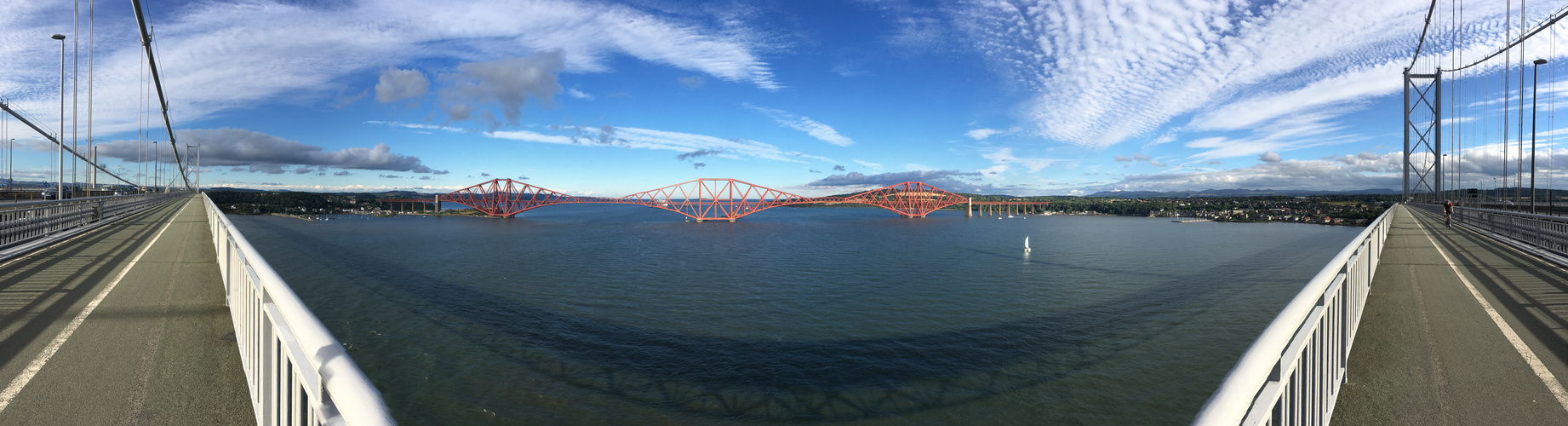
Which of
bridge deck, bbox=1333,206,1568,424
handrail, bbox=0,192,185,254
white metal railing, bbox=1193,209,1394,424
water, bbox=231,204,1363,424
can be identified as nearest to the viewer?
white metal railing, bbox=1193,209,1394,424

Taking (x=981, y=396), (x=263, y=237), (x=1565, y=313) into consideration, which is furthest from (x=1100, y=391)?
(x=263, y=237)

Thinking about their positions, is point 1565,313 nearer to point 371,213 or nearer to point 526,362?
point 526,362

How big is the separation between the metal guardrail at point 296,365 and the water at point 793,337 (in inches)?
219

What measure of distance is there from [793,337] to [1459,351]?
399 inches

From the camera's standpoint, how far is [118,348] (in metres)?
4.40

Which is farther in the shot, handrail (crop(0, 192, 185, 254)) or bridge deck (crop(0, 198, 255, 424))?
handrail (crop(0, 192, 185, 254))

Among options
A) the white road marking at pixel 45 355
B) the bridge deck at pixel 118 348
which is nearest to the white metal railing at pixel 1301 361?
the bridge deck at pixel 118 348

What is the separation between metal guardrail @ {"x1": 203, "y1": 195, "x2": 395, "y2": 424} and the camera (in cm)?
132

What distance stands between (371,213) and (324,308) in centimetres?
11460

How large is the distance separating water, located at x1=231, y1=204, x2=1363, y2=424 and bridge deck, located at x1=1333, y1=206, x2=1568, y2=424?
10.9ft

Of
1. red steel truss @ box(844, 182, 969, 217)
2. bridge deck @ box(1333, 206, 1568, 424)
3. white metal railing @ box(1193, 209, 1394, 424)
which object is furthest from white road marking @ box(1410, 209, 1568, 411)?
red steel truss @ box(844, 182, 969, 217)

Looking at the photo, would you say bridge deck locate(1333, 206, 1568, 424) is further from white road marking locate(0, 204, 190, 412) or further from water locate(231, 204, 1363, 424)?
white road marking locate(0, 204, 190, 412)

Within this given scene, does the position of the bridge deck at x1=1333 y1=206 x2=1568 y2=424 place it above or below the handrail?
below

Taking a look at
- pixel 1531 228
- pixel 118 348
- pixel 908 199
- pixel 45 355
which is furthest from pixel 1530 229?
pixel 908 199
